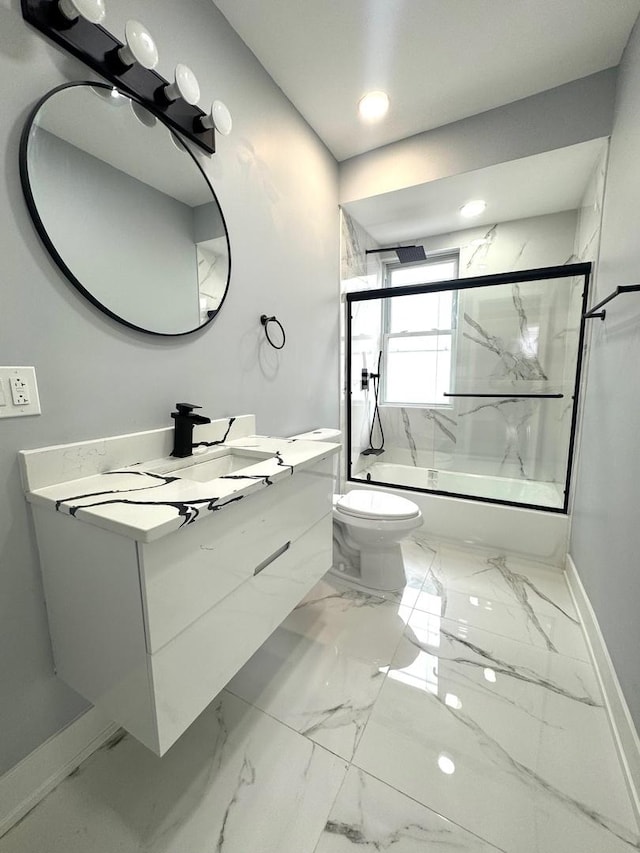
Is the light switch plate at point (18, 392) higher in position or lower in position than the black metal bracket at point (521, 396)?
higher

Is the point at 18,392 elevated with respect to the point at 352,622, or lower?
elevated

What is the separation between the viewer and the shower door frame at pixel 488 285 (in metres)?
1.90

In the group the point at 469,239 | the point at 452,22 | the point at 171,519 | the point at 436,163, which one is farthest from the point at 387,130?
the point at 171,519

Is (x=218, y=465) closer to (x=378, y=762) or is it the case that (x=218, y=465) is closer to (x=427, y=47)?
(x=378, y=762)

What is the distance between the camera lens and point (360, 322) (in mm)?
2576

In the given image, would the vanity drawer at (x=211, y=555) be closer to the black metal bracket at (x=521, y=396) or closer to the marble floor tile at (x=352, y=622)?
the marble floor tile at (x=352, y=622)

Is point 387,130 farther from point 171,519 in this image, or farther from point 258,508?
point 171,519

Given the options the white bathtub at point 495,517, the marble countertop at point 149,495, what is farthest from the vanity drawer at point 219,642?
the white bathtub at point 495,517

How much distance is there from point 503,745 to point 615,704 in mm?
410

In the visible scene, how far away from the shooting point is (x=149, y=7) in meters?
1.07

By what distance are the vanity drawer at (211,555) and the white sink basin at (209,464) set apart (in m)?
0.18

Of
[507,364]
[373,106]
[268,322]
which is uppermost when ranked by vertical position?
[373,106]

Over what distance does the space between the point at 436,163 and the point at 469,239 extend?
3.17 ft

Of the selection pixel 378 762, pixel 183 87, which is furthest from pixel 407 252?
pixel 378 762
